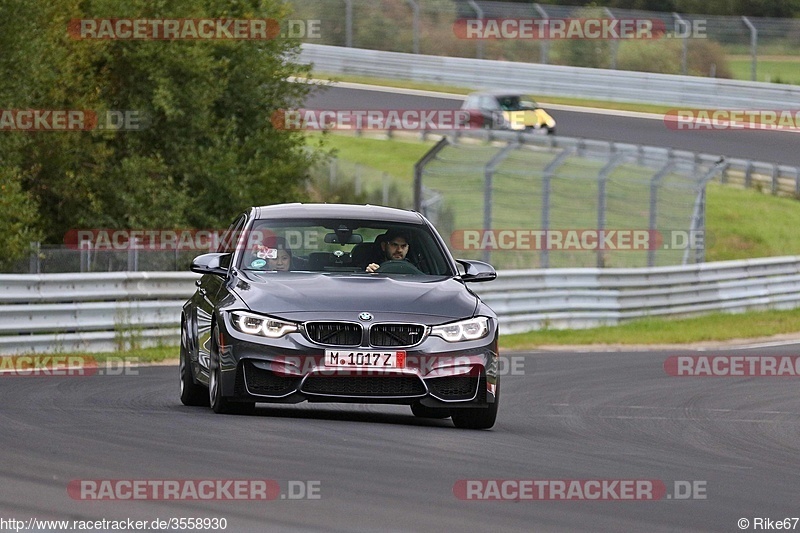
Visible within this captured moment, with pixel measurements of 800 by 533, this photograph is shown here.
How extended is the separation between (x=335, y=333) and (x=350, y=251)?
1.41 meters

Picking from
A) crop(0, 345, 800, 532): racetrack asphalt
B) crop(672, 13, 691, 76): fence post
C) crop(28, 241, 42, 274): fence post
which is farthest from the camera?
crop(672, 13, 691, 76): fence post

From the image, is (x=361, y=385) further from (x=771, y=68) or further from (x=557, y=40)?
(x=557, y=40)

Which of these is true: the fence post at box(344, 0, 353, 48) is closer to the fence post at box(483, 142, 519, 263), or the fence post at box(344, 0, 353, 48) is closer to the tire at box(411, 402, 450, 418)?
the fence post at box(483, 142, 519, 263)

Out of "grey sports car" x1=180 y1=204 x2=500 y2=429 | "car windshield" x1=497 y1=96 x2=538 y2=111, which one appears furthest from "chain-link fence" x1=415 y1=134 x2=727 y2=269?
"grey sports car" x1=180 y1=204 x2=500 y2=429

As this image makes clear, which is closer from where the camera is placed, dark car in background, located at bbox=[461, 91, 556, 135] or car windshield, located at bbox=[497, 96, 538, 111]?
dark car in background, located at bbox=[461, 91, 556, 135]

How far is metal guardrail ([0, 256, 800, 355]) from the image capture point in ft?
53.3

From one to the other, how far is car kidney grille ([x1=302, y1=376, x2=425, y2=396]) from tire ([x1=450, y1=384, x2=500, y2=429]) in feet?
1.73

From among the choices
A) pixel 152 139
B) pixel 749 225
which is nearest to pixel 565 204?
pixel 749 225

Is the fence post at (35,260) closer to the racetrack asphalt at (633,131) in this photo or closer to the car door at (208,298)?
the car door at (208,298)

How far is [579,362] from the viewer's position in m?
17.8

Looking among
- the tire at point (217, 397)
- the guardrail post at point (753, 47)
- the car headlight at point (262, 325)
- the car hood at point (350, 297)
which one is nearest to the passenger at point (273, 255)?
the car hood at point (350, 297)

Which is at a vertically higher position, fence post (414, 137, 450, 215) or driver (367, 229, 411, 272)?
driver (367, 229, 411, 272)

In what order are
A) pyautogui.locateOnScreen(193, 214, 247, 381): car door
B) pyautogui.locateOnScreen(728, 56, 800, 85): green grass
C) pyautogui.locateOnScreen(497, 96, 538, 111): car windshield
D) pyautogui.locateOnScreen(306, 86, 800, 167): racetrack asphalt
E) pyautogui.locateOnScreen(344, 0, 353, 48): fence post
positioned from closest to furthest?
1. pyautogui.locateOnScreen(193, 214, 247, 381): car door
2. pyautogui.locateOnScreen(306, 86, 800, 167): racetrack asphalt
3. pyautogui.locateOnScreen(497, 96, 538, 111): car windshield
4. pyautogui.locateOnScreen(728, 56, 800, 85): green grass
5. pyautogui.locateOnScreen(344, 0, 353, 48): fence post

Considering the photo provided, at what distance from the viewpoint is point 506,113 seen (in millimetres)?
41875
